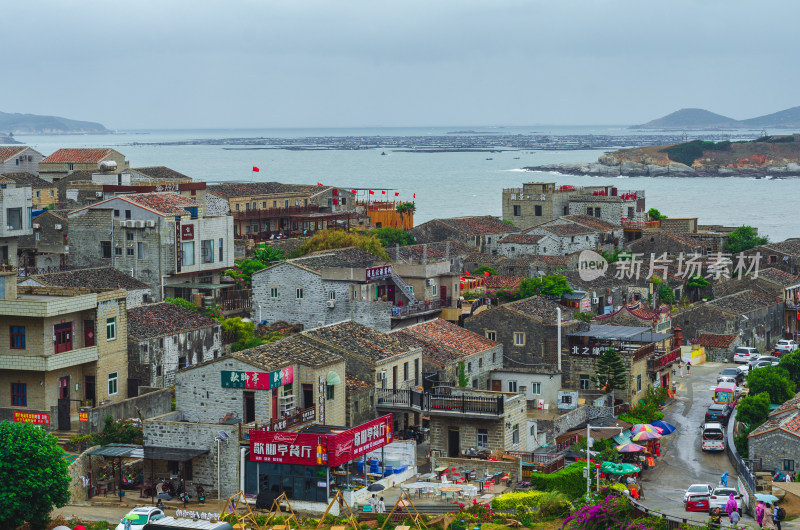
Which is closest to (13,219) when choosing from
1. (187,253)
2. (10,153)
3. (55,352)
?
(187,253)

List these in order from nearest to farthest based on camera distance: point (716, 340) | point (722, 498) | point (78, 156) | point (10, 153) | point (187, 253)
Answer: point (722, 498) < point (187, 253) < point (716, 340) < point (78, 156) < point (10, 153)

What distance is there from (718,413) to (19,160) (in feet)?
243

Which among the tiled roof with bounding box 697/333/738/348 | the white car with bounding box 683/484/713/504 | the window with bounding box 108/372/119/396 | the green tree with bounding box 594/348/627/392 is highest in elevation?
the window with bounding box 108/372/119/396

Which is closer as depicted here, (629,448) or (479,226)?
(629,448)

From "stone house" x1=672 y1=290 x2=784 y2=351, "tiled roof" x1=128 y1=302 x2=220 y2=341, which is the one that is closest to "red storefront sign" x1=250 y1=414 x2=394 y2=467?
"tiled roof" x1=128 y1=302 x2=220 y2=341

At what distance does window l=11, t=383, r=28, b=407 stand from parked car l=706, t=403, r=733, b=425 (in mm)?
25304

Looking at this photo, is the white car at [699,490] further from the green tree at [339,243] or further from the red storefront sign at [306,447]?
the green tree at [339,243]

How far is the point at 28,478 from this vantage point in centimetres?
3150

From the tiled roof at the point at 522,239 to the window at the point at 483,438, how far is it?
168 ft

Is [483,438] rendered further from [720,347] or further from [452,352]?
[720,347]

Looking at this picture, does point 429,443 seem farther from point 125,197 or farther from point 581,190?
point 581,190

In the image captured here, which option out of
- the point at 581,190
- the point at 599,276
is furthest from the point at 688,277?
the point at 581,190

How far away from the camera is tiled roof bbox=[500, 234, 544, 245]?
8994cm

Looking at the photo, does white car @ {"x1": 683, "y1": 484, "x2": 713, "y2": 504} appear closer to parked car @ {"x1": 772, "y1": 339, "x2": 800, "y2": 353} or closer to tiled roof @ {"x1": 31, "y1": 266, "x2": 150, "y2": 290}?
tiled roof @ {"x1": 31, "y1": 266, "x2": 150, "y2": 290}
